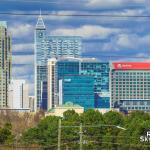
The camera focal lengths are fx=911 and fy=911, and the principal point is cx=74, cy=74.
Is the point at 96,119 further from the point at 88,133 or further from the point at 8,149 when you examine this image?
the point at 8,149

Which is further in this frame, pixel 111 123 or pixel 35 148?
pixel 111 123

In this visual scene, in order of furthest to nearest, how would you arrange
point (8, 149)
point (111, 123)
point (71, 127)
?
point (111, 123) → point (71, 127) → point (8, 149)

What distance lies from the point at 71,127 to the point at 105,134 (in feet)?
10.1

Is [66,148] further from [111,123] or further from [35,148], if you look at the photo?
[111,123]

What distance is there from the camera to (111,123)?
271 ft

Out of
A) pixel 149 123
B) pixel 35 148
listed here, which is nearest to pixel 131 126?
pixel 149 123

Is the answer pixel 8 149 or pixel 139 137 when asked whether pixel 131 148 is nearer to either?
pixel 139 137

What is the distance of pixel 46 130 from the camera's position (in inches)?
3172

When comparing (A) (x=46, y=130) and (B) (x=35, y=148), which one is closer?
(B) (x=35, y=148)

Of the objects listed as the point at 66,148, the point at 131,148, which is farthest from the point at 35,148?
the point at 131,148

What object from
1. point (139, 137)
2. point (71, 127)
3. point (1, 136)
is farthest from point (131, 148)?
point (1, 136)

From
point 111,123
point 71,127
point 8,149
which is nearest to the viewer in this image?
point 8,149

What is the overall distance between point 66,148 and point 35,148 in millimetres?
2752

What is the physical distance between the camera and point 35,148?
7506cm
